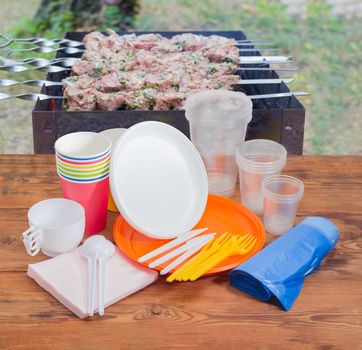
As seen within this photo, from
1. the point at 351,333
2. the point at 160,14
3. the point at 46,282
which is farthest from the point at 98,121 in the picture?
the point at 160,14

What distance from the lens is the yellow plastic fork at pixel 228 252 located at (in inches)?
58.0

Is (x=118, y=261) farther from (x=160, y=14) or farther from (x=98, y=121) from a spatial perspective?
(x=160, y=14)

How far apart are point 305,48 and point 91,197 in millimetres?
4703

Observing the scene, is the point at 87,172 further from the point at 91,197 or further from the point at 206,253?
the point at 206,253

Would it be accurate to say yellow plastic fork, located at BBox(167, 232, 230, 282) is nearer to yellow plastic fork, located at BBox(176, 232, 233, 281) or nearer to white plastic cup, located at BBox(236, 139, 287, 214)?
yellow plastic fork, located at BBox(176, 232, 233, 281)

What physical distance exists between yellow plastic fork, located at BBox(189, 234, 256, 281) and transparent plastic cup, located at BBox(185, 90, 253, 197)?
0.92ft

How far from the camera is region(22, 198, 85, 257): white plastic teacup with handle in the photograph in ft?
4.99

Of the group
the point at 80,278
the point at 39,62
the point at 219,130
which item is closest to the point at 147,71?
the point at 39,62

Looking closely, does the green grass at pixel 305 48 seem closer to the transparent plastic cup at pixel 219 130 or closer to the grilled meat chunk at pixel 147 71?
the grilled meat chunk at pixel 147 71

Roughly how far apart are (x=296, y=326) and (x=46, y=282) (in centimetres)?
54

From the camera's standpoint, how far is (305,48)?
19.6 feet

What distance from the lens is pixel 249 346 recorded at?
1312 mm

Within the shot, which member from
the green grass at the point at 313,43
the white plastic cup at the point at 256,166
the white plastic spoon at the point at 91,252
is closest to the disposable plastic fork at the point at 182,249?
the white plastic spoon at the point at 91,252

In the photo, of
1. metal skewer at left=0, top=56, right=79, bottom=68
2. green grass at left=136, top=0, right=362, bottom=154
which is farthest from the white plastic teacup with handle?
green grass at left=136, top=0, right=362, bottom=154
